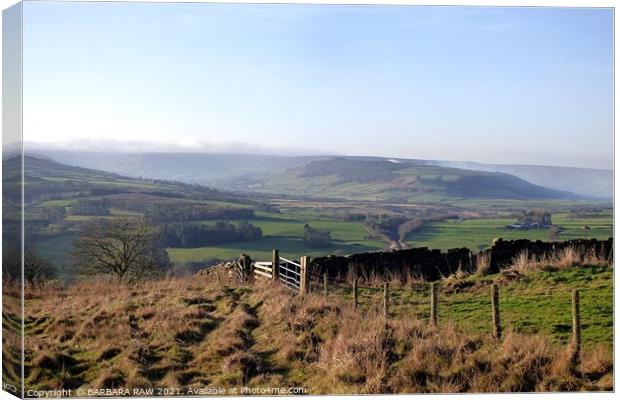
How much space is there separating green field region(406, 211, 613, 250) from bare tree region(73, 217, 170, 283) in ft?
13.4

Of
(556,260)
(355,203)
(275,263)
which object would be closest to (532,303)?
(556,260)

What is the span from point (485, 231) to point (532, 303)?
1215 millimetres

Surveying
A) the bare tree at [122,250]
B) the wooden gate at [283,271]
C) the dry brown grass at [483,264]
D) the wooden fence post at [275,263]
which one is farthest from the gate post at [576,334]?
the bare tree at [122,250]

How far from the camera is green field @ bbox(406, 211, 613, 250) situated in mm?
9859

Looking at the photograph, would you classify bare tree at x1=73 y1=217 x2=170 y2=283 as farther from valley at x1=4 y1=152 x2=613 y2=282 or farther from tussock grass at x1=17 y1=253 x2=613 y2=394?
tussock grass at x1=17 y1=253 x2=613 y2=394

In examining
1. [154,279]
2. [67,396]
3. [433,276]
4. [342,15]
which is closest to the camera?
[67,396]

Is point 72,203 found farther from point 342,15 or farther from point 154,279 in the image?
point 342,15

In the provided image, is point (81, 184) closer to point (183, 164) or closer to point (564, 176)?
point (183, 164)

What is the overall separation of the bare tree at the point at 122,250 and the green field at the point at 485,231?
4.08 meters

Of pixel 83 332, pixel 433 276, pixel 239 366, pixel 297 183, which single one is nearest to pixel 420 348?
pixel 239 366

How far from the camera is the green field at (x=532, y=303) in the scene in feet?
30.1

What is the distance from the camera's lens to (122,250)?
1228cm

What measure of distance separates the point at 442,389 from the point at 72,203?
17.1 feet

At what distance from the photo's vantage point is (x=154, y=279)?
37.7 feet
